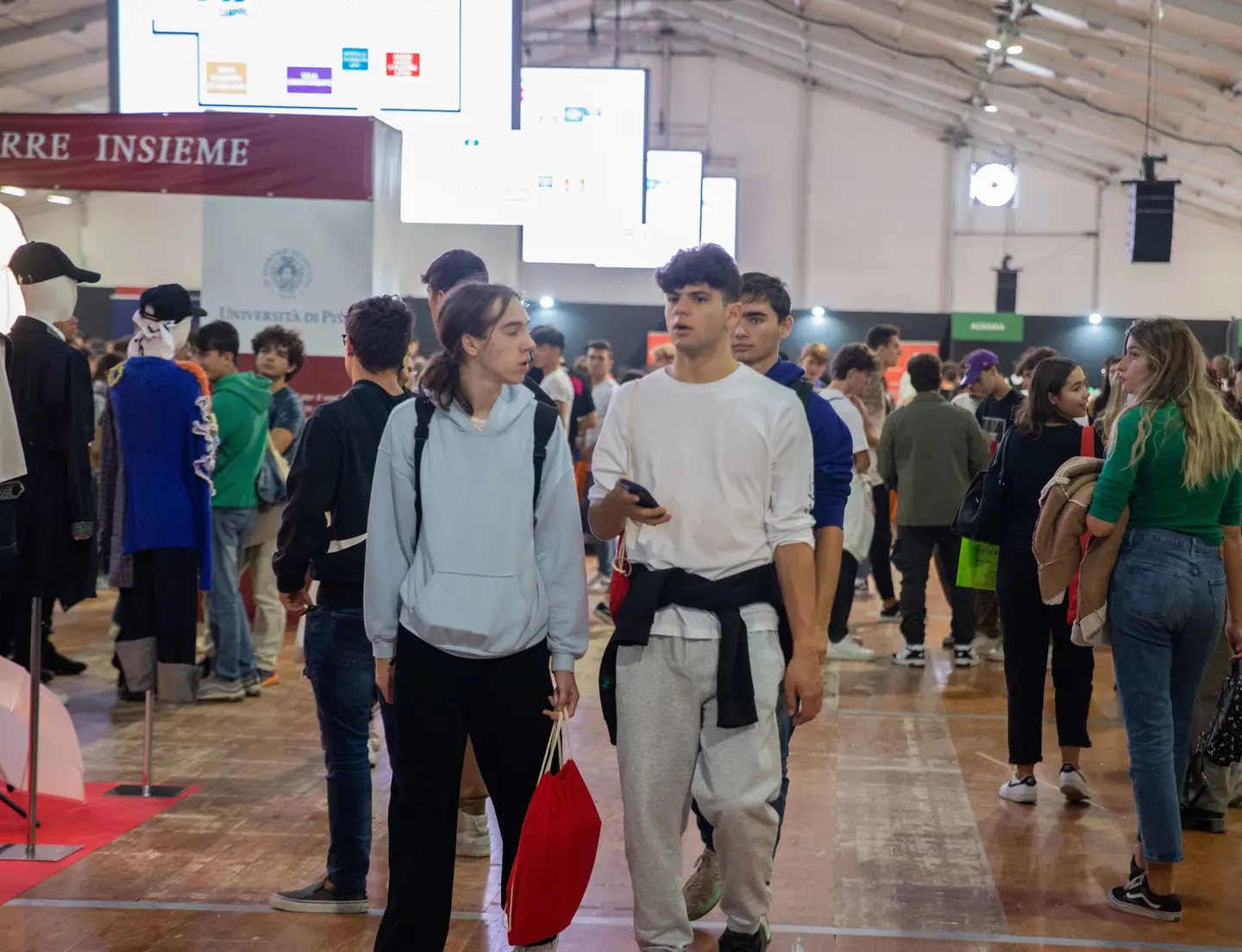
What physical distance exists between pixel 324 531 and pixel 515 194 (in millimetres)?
6935

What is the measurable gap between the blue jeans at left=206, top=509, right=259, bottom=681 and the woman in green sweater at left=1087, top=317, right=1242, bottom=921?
364 centimetres

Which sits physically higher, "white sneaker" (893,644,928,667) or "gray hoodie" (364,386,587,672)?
"gray hoodie" (364,386,587,672)

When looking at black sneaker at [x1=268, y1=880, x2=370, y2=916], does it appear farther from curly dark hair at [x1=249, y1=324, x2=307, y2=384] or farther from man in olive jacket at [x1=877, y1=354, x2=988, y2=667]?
man in olive jacket at [x1=877, y1=354, x2=988, y2=667]

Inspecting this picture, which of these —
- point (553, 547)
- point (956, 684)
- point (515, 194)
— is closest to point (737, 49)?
point (515, 194)

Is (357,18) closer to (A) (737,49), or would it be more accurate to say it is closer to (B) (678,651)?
(B) (678,651)

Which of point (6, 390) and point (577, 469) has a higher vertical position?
point (6, 390)

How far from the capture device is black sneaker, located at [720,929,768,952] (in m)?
2.71

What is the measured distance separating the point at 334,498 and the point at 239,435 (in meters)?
2.44

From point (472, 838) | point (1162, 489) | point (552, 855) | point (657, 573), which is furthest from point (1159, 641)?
point (472, 838)

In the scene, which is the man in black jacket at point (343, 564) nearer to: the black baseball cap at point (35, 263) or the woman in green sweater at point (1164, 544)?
the black baseball cap at point (35, 263)

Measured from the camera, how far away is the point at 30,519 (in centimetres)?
375

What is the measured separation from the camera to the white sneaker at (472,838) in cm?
380

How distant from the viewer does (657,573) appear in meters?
2.63

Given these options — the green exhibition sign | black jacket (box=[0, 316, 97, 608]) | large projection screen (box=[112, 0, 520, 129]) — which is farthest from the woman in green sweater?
the green exhibition sign
